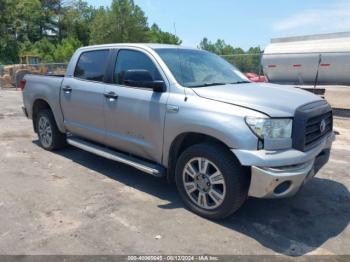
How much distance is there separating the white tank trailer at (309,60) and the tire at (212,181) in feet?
36.5

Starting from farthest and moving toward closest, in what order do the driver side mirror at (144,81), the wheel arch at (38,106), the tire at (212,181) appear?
the wheel arch at (38,106) < the driver side mirror at (144,81) < the tire at (212,181)

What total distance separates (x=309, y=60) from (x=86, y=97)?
10823mm

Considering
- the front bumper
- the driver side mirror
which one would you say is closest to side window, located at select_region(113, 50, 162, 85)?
the driver side mirror

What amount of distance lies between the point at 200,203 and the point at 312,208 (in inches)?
55.2

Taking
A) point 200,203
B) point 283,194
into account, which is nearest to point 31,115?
point 200,203

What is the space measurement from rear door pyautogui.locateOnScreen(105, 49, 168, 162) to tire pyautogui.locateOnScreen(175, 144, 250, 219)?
50 centimetres

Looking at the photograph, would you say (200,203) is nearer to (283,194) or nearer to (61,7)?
(283,194)

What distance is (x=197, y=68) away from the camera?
5.09 meters

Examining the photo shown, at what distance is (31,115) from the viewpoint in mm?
7426

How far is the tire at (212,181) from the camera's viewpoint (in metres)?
4.06

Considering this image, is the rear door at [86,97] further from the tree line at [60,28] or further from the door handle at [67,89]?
the tree line at [60,28]

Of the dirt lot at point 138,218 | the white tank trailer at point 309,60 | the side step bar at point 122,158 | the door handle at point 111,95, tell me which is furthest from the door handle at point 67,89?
the white tank trailer at point 309,60

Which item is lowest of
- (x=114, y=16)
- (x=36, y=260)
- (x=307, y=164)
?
(x=36, y=260)

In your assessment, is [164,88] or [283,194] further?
[164,88]
